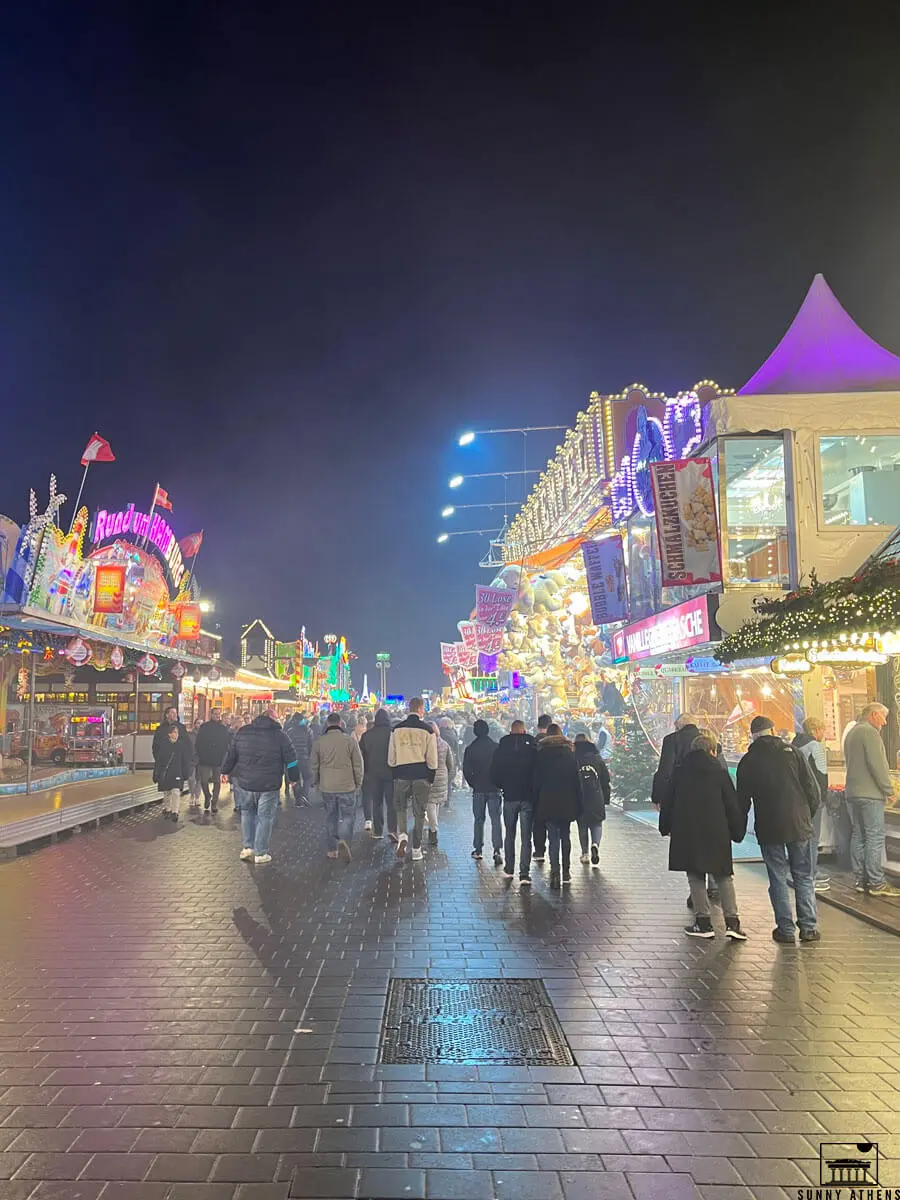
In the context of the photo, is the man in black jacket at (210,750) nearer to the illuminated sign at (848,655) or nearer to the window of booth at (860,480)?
the illuminated sign at (848,655)

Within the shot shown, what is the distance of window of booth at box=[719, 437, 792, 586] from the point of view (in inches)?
507

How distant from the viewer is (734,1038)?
15.0 feet

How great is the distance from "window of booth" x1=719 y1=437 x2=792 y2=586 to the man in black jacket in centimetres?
962

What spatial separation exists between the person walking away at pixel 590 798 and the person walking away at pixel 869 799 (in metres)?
2.99

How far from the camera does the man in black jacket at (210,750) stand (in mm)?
14789

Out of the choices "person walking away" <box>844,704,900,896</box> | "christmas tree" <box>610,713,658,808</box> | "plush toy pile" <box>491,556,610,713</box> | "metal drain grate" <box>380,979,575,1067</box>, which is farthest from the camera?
"plush toy pile" <box>491,556,610,713</box>

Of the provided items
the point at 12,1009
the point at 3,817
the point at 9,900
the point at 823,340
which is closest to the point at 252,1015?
the point at 12,1009

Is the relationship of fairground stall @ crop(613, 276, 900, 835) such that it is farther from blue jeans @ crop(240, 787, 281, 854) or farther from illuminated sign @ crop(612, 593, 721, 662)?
blue jeans @ crop(240, 787, 281, 854)

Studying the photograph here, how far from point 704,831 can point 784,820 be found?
0.66 meters

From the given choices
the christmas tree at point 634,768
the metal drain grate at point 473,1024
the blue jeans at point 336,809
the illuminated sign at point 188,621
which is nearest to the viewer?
the metal drain grate at point 473,1024

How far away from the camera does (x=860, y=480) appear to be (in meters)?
13.0

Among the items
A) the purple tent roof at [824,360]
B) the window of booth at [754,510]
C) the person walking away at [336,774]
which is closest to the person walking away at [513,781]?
the person walking away at [336,774]

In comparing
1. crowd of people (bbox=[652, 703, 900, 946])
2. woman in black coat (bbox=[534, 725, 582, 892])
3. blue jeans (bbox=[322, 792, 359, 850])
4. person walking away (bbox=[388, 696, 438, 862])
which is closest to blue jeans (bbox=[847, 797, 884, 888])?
crowd of people (bbox=[652, 703, 900, 946])

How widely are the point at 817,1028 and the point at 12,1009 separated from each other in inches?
198
